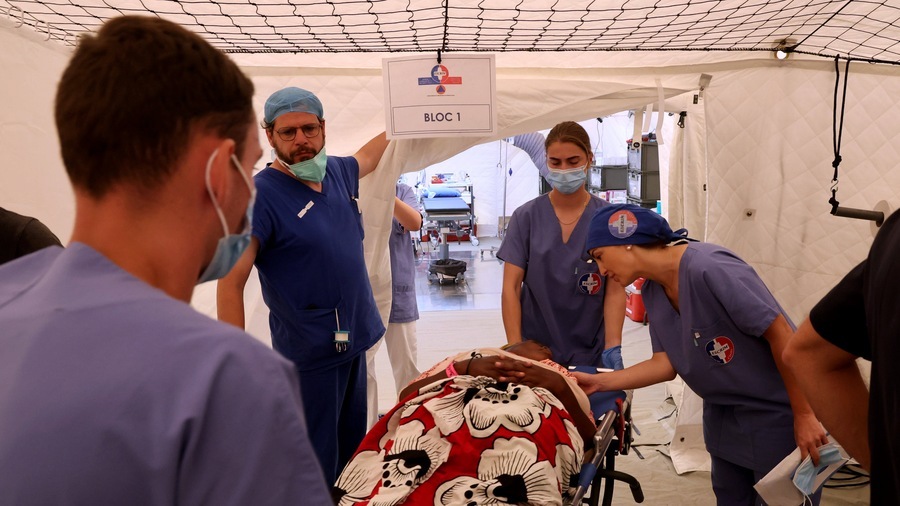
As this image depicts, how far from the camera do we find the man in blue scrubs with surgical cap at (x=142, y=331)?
539 mm

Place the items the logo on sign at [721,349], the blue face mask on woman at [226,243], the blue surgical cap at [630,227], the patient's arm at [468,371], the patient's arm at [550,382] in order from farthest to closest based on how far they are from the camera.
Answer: the patient's arm at [468,371]
the patient's arm at [550,382]
the blue surgical cap at [630,227]
the logo on sign at [721,349]
the blue face mask on woman at [226,243]

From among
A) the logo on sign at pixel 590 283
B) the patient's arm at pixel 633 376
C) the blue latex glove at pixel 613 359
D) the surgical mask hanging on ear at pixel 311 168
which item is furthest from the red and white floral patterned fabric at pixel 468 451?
the surgical mask hanging on ear at pixel 311 168

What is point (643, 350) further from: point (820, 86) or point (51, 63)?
point (51, 63)

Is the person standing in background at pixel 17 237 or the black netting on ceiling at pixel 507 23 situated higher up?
the black netting on ceiling at pixel 507 23

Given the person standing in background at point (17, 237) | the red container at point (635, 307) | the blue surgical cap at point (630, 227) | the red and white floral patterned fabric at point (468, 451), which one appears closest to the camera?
the person standing in background at point (17, 237)

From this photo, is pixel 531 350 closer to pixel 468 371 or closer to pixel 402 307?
pixel 468 371

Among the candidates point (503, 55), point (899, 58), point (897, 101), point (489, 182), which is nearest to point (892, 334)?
point (503, 55)

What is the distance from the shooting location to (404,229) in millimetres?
3504

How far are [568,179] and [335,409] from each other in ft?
3.96

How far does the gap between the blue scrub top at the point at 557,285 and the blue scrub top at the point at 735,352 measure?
0.64 m

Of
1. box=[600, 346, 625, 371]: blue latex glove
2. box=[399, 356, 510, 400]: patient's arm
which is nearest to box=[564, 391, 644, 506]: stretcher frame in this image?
box=[600, 346, 625, 371]: blue latex glove

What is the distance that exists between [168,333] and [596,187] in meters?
6.71

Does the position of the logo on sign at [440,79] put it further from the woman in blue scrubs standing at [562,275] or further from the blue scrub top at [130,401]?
the blue scrub top at [130,401]

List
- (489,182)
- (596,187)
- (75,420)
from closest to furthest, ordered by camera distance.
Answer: (75,420), (596,187), (489,182)
